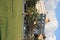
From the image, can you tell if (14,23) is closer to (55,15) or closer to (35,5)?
(35,5)

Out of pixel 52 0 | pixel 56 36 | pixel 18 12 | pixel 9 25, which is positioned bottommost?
pixel 56 36

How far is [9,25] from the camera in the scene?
60.5 inches

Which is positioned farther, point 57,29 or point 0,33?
point 57,29

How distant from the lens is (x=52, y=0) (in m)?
1.63

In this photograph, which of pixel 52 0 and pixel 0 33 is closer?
pixel 0 33

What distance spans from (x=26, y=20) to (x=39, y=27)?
15 centimetres

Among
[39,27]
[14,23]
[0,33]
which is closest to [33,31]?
[39,27]

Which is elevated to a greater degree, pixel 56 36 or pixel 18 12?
pixel 18 12

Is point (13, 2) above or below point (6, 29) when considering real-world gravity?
above

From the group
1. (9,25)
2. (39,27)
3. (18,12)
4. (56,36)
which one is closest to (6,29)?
(9,25)

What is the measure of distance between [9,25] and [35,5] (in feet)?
1.07

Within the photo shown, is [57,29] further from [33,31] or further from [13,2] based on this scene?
[13,2]

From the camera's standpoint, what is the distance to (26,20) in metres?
1.59

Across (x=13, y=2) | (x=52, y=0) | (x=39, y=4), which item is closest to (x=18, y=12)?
(x=13, y=2)
